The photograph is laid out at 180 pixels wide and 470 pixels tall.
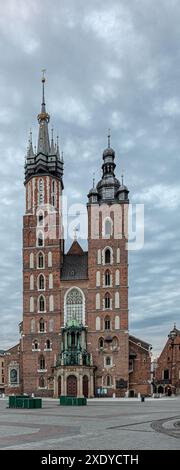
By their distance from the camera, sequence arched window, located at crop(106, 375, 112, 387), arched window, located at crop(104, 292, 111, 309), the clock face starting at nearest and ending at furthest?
arched window, located at crop(106, 375, 112, 387) → arched window, located at crop(104, 292, 111, 309) → the clock face

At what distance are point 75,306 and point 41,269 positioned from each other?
7.62 meters

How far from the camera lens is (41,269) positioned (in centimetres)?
7975

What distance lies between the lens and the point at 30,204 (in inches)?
3329

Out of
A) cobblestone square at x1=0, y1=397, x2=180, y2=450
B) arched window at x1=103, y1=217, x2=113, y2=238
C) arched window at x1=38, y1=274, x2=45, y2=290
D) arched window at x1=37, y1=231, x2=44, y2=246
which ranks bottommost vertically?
cobblestone square at x1=0, y1=397, x2=180, y2=450

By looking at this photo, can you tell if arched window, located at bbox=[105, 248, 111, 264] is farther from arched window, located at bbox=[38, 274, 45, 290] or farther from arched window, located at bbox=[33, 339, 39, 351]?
arched window, located at bbox=[33, 339, 39, 351]

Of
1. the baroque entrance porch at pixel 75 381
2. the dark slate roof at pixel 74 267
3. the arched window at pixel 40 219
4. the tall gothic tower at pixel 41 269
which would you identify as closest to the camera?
the baroque entrance porch at pixel 75 381

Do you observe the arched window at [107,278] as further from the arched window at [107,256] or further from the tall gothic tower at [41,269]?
the tall gothic tower at [41,269]

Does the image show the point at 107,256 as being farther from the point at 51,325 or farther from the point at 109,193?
the point at 51,325

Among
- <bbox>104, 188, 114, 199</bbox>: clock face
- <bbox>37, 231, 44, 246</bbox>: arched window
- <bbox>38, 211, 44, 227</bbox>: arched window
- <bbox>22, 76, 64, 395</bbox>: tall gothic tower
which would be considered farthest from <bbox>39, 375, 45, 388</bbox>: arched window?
<bbox>104, 188, 114, 199</bbox>: clock face

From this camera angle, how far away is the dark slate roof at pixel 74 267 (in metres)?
78.9

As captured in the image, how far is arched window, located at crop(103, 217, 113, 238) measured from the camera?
79000 mm

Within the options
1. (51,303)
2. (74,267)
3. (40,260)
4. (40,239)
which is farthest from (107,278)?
(40,239)

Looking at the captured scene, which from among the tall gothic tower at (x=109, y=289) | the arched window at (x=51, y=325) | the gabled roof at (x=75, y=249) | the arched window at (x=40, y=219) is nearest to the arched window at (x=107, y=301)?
the tall gothic tower at (x=109, y=289)
